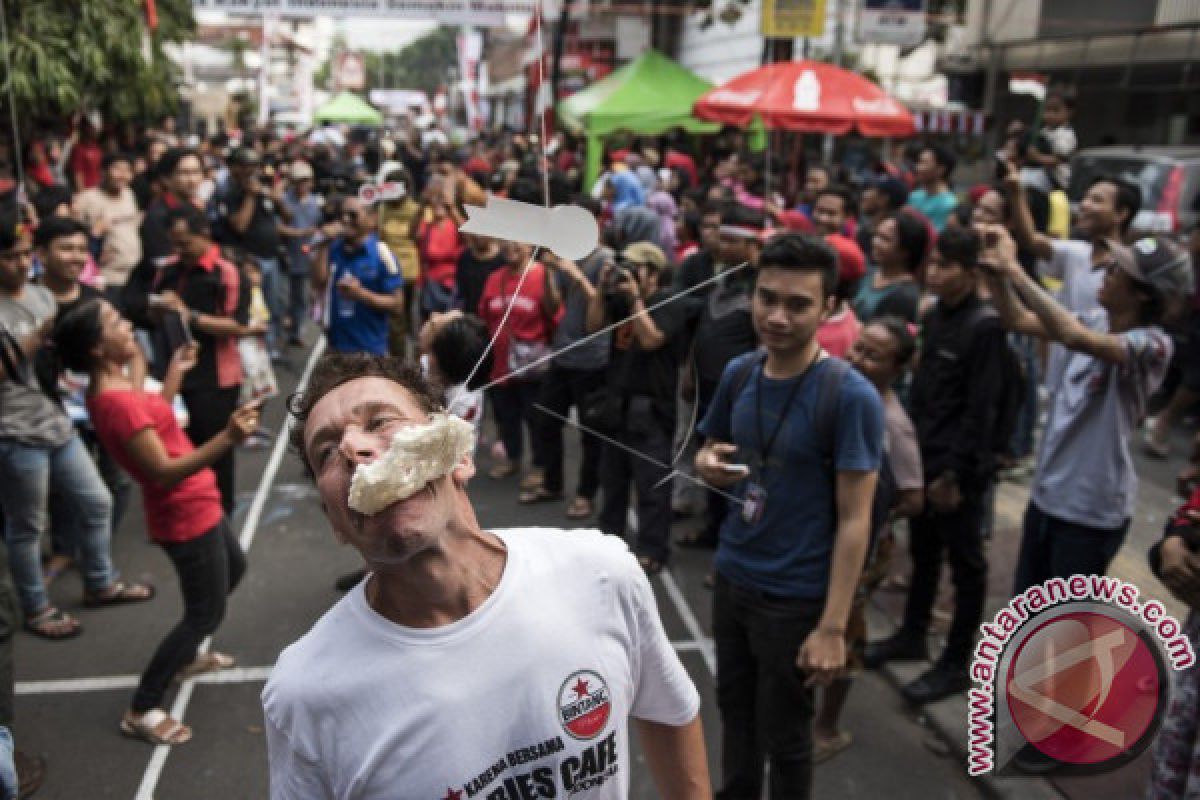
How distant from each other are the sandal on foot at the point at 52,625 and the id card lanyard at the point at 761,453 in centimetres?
345

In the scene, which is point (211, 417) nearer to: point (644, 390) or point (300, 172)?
point (644, 390)

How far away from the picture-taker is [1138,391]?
3275 mm

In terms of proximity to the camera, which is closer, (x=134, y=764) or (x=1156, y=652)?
(x=1156, y=652)

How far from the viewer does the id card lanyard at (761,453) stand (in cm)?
270

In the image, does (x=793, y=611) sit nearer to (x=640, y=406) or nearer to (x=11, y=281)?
(x=640, y=406)

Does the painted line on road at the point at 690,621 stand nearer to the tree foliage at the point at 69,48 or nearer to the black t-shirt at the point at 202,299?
the black t-shirt at the point at 202,299

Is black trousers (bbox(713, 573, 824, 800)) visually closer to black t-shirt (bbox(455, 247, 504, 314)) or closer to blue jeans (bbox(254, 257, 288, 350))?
black t-shirt (bbox(455, 247, 504, 314))

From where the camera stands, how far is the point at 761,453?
2.75 m

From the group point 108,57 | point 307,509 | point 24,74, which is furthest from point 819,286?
point 108,57

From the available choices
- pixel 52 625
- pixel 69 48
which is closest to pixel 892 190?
pixel 69 48

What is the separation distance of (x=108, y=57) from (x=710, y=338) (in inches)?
185

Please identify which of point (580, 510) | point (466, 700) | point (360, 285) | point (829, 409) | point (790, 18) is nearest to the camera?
point (466, 700)

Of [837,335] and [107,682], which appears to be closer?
[107,682]

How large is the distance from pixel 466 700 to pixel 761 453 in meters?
1.53
